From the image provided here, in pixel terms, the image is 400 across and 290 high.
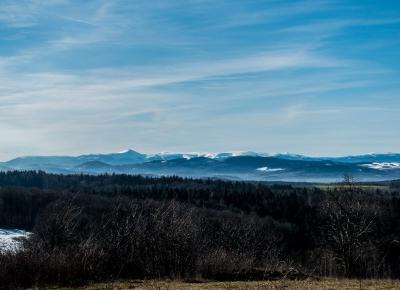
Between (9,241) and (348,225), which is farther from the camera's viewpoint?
(9,241)

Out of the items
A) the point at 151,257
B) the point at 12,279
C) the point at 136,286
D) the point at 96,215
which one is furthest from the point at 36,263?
the point at 96,215

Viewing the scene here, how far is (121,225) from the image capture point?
28.5 m

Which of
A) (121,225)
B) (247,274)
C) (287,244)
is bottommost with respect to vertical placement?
(287,244)

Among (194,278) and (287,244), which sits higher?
(194,278)

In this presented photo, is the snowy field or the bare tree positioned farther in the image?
the bare tree

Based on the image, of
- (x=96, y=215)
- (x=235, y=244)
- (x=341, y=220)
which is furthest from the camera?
(x=96, y=215)

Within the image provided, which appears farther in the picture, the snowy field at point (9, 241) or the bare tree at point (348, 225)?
the bare tree at point (348, 225)

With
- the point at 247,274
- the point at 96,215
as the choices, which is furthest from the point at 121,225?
the point at 96,215

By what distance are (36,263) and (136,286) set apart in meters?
4.39

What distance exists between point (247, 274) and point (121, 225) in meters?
7.01

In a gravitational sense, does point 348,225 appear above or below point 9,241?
above

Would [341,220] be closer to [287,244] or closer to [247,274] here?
[247,274]

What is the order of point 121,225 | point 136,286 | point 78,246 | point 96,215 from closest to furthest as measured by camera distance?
point 136,286 → point 78,246 → point 121,225 → point 96,215

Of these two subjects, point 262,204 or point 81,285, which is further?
point 262,204
